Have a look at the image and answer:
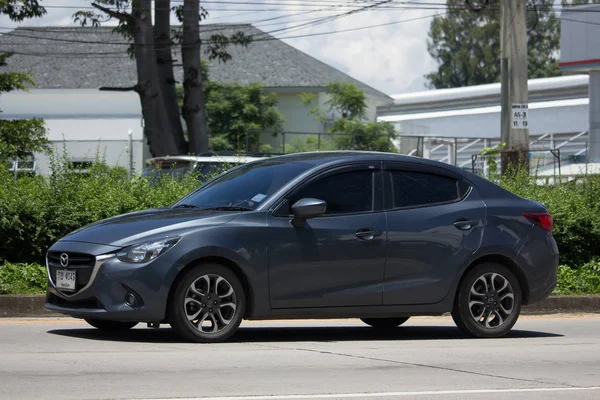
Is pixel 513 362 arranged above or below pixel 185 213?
below

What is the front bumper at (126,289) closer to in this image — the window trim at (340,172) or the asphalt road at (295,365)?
the asphalt road at (295,365)

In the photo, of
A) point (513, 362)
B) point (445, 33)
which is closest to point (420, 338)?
point (513, 362)

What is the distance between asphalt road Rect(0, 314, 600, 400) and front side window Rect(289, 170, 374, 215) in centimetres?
123

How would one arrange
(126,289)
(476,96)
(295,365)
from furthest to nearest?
(476,96)
(126,289)
(295,365)

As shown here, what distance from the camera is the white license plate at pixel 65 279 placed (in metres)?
9.23

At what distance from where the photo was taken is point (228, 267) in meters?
9.39

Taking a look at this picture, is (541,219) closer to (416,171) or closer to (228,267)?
(416,171)

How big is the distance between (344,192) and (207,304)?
171 centimetres

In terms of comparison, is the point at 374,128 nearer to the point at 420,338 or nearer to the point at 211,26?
the point at 211,26

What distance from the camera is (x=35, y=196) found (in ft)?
46.4

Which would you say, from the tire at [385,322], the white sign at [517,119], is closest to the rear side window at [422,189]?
the tire at [385,322]

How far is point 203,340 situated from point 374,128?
125 feet

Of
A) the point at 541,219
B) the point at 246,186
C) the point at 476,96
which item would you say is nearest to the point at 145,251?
the point at 246,186

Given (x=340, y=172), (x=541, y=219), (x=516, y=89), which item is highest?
(x=516, y=89)
